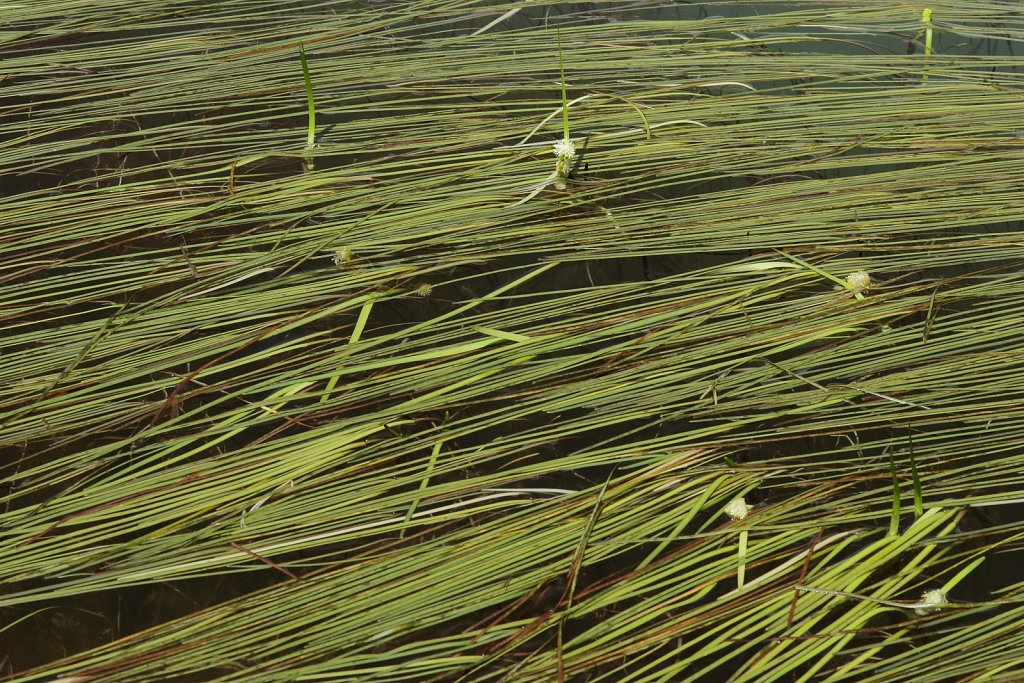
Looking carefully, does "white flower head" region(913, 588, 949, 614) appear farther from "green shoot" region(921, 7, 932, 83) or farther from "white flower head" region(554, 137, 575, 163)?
"green shoot" region(921, 7, 932, 83)

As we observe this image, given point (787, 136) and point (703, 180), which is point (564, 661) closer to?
point (703, 180)

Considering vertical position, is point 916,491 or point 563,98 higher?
point 563,98

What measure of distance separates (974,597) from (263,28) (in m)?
1.98

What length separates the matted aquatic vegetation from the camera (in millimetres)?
1245

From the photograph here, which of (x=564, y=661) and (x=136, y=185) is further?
(x=136, y=185)

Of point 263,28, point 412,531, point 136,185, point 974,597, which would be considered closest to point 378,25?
point 263,28

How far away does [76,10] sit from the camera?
6.27 ft

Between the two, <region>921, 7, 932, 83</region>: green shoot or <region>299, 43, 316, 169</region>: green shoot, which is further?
<region>921, 7, 932, 83</region>: green shoot

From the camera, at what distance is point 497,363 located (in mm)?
1401

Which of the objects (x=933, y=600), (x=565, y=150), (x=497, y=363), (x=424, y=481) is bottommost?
(x=933, y=600)

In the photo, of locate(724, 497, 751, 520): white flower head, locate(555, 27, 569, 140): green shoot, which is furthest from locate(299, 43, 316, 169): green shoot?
locate(724, 497, 751, 520): white flower head

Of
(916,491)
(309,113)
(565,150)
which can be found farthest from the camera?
(309,113)

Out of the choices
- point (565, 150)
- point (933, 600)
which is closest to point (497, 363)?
point (565, 150)

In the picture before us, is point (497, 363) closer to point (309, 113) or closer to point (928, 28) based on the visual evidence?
point (309, 113)
